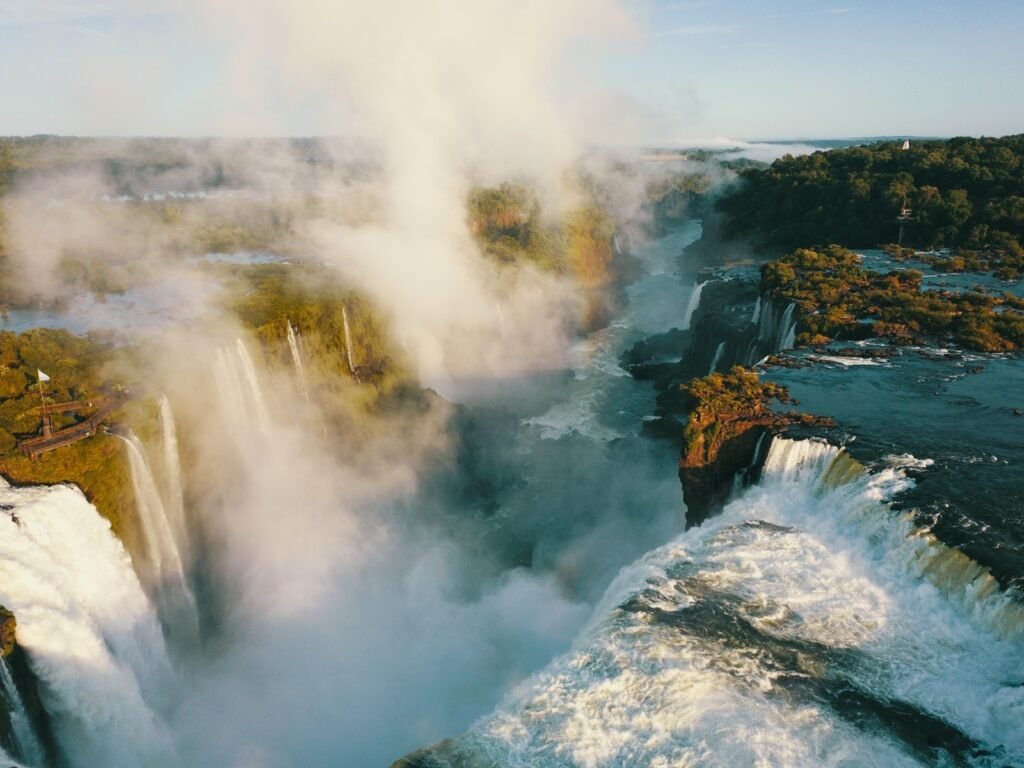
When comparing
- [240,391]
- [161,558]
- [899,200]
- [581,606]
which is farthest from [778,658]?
[899,200]

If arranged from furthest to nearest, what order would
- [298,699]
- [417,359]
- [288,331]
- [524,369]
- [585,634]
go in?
[524,369], [417,359], [288,331], [298,699], [585,634]

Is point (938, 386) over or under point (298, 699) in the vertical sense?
over

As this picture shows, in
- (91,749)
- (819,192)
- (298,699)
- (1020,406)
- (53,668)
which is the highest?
(819,192)

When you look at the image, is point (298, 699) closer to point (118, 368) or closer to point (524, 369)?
point (118, 368)

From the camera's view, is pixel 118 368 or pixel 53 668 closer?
pixel 53 668

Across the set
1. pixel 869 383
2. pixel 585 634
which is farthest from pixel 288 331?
pixel 869 383

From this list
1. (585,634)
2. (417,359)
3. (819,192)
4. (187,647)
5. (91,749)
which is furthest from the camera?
(819,192)
